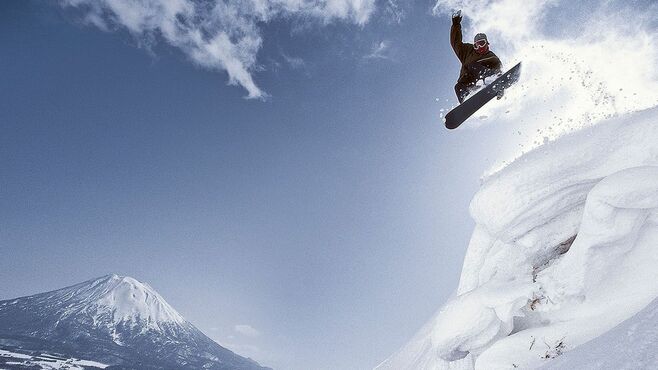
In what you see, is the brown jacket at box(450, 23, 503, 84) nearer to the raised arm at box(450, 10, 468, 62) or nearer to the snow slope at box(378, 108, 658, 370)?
the raised arm at box(450, 10, 468, 62)

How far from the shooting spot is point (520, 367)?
6824 millimetres

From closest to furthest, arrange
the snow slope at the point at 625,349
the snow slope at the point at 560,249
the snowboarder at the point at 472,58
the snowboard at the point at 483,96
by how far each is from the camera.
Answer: the snow slope at the point at 625,349 → the snow slope at the point at 560,249 → the snowboarder at the point at 472,58 → the snowboard at the point at 483,96

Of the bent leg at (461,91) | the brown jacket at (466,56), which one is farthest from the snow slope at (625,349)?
the bent leg at (461,91)

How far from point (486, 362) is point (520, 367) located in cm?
101

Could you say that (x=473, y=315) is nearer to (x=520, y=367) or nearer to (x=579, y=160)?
(x=520, y=367)

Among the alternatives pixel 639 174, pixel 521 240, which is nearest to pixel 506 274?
pixel 521 240

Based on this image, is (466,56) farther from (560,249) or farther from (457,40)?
(560,249)

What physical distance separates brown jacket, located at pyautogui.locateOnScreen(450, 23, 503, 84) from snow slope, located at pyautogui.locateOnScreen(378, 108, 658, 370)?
3456 mm

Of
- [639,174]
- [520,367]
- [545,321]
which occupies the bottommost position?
[520,367]

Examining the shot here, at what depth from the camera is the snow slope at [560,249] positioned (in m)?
5.87

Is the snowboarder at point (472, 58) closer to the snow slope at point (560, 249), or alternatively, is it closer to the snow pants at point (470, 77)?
the snow pants at point (470, 77)

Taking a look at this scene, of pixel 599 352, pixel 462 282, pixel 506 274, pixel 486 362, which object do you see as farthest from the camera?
pixel 462 282

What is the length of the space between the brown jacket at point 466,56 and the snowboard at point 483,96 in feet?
1.70

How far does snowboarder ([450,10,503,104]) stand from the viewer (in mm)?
10102
